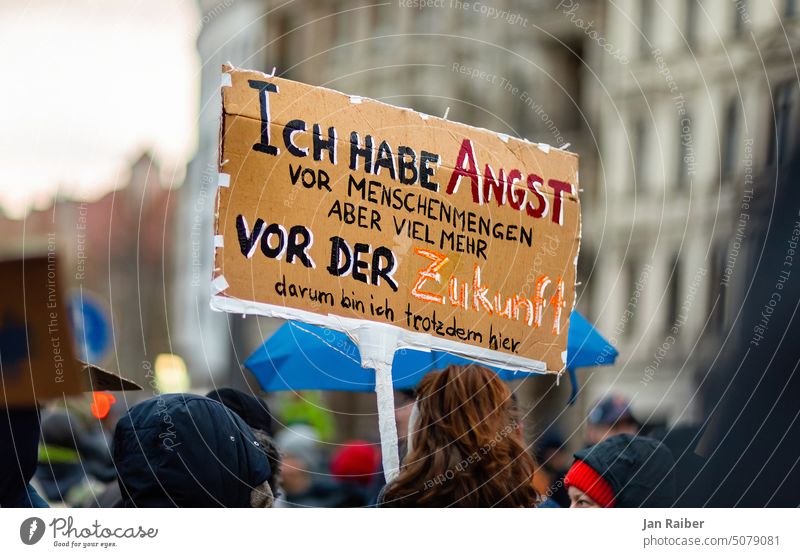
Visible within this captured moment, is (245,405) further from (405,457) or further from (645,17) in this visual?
(645,17)

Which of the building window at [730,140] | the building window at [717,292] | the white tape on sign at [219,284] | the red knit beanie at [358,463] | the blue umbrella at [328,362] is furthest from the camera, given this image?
the red knit beanie at [358,463]

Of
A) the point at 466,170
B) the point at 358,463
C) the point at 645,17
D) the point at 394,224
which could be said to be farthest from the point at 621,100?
the point at 394,224

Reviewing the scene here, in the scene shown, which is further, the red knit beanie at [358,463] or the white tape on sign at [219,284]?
the red knit beanie at [358,463]

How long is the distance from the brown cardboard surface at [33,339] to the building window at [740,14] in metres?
2.30

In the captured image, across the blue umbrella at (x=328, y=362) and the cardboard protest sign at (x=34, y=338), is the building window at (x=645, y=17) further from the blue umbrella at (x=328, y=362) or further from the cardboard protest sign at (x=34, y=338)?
the cardboard protest sign at (x=34, y=338)

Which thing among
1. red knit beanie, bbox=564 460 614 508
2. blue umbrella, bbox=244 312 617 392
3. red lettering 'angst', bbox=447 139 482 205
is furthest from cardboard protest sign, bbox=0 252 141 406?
red knit beanie, bbox=564 460 614 508

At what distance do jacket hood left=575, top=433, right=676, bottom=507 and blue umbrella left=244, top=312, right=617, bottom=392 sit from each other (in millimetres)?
386

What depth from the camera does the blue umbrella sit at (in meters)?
3.65

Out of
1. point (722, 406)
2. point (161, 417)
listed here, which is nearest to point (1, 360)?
point (161, 417)

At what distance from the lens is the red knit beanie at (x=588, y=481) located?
11.2ft

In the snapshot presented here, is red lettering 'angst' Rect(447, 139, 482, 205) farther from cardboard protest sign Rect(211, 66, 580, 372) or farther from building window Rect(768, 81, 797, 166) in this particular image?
building window Rect(768, 81, 797, 166)

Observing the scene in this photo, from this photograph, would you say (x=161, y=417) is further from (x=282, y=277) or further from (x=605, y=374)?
(x=605, y=374)

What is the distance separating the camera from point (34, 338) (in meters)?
3.23

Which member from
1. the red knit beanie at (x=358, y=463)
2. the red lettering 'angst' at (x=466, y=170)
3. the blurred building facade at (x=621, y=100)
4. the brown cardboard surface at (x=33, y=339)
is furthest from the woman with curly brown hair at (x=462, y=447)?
the red knit beanie at (x=358, y=463)
